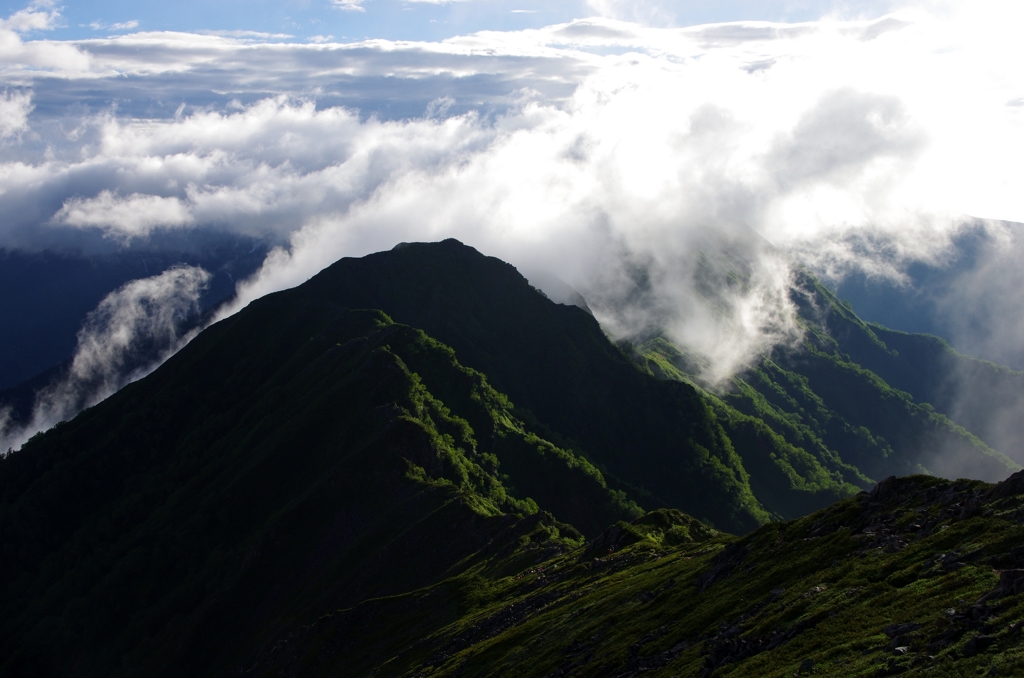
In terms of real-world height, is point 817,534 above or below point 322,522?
above

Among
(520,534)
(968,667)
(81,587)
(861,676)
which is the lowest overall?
(81,587)

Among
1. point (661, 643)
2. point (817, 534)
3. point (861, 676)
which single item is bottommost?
point (661, 643)

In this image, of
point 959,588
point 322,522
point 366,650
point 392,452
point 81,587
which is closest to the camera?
point 959,588

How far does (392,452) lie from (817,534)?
124961mm

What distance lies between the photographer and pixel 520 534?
15000 cm

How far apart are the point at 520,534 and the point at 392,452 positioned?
48896 millimetres

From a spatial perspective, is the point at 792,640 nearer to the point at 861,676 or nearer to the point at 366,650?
the point at 861,676

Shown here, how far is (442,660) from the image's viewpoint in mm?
103250

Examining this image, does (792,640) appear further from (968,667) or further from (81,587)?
(81,587)

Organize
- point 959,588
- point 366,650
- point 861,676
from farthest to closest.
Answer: point 366,650 → point 959,588 → point 861,676

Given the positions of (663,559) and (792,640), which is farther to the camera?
(663,559)

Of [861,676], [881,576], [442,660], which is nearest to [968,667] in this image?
[861,676]

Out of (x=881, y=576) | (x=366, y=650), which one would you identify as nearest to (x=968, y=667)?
(x=881, y=576)

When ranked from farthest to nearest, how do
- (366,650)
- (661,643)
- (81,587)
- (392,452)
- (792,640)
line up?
(81,587) → (392,452) → (366,650) → (661,643) → (792,640)
